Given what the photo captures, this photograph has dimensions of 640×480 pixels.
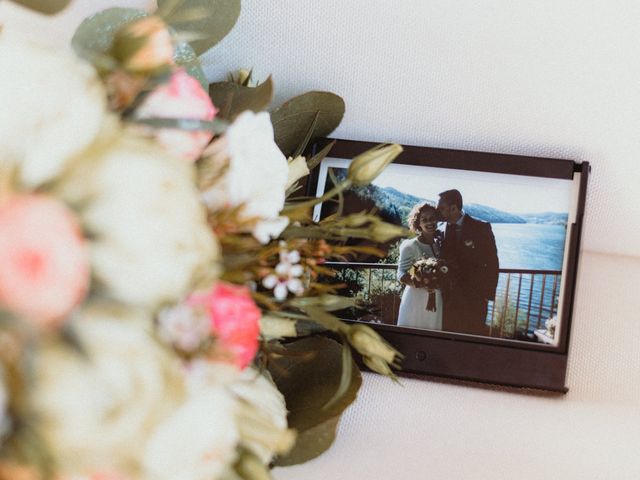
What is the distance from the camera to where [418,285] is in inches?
25.5

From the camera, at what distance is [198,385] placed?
33 cm

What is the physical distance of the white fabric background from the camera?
0.63 metres

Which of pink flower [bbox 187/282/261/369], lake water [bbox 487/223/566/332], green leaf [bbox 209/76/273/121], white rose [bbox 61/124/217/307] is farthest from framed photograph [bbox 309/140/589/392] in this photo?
white rose [bbox 61/124/217/307]

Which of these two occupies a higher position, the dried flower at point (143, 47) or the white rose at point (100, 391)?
the dried flower at point (143, 47)

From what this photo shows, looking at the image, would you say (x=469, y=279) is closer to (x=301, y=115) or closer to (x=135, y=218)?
(x=301, y=115)

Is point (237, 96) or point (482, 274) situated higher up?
point (237, 96)

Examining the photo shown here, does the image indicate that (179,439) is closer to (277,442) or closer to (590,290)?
(277,442)

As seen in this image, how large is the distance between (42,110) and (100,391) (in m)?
0.12

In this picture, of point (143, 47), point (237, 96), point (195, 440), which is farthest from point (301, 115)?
point (195, 440)

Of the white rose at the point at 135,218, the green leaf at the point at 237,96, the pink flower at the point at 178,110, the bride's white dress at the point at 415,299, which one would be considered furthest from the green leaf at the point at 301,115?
the white rose at the point at 135,218

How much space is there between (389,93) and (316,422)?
337mm

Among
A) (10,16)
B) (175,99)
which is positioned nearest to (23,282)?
(175,99)

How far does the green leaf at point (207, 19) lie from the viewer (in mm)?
580

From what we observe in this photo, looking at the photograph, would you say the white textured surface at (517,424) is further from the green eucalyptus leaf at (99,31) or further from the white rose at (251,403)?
the green eucalyptus leaf at (99,31)
